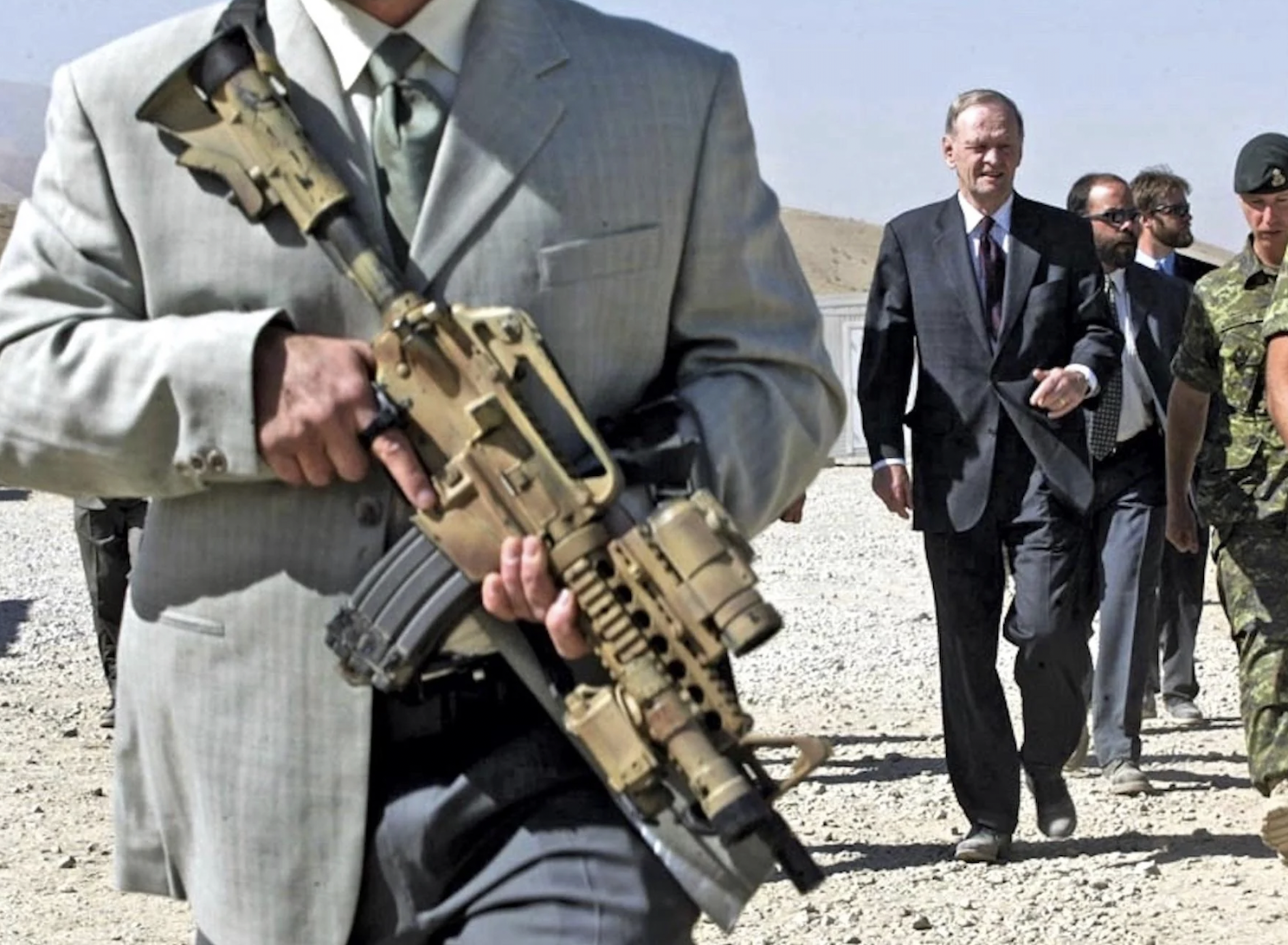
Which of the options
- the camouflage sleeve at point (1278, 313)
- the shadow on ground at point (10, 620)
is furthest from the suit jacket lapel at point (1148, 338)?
the shadow on ground at point (10, 620)

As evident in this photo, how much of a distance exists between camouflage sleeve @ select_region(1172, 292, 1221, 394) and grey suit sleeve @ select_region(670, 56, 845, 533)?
14.9 feet

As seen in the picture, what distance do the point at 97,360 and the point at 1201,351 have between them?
16.8 feet

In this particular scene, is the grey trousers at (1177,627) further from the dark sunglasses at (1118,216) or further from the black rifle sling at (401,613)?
the black rifle sling at (401,613)

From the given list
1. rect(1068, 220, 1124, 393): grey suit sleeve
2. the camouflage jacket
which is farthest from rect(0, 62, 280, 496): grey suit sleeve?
rect(1068, 220, 1124, 393): grey suit sleeve

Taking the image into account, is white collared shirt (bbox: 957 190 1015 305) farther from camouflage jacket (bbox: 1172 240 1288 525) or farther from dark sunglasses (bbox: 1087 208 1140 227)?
dark sunglasses (bbox: 1087 208 1140 227)

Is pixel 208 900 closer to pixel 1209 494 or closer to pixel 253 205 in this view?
pixel 253 205

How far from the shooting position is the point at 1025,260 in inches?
306

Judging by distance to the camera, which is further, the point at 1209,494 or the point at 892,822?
the point at 892,822

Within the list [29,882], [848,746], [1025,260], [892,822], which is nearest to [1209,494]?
[1025,260]

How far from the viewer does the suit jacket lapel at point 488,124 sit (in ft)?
9.62

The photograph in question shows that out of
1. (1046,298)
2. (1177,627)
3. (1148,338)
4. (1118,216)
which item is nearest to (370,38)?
(1046,298)

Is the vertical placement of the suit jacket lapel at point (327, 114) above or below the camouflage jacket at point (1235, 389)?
above

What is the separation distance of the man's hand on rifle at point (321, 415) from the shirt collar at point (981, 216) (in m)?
5.19

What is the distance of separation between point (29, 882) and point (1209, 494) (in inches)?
141
